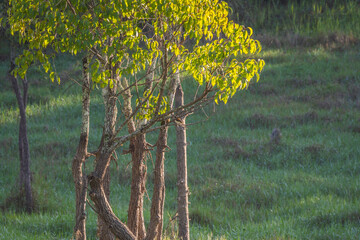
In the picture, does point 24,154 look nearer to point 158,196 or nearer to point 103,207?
point 158,196

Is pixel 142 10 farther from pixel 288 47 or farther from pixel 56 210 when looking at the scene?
pixel 288 47

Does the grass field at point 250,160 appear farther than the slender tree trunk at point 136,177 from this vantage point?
Yes

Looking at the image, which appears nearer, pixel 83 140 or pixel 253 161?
pixel 83 140

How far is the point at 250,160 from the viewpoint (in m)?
11.7

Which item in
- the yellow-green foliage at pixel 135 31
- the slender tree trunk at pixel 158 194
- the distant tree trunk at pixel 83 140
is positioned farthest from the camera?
the slender tree trunk at pixel 158 194

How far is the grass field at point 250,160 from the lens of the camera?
812 centimetres

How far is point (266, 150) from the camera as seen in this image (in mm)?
12070

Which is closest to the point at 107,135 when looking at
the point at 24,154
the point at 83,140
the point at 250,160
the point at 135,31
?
the point at 83,140

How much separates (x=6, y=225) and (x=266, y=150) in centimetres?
624

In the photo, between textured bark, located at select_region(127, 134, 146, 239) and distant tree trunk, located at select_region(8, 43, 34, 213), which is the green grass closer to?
distant tree trunk, located at select_region(8, 43, 34, 213)

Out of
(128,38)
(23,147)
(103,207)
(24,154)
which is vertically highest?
(128,38)

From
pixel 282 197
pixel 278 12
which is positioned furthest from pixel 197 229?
pixel 278 12

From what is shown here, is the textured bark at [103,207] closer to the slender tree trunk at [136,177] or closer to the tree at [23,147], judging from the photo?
the slender tree trunk at [136,177]

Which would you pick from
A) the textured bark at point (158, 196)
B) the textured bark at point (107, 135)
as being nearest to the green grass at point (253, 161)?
the textured bark at point (158, 196)
